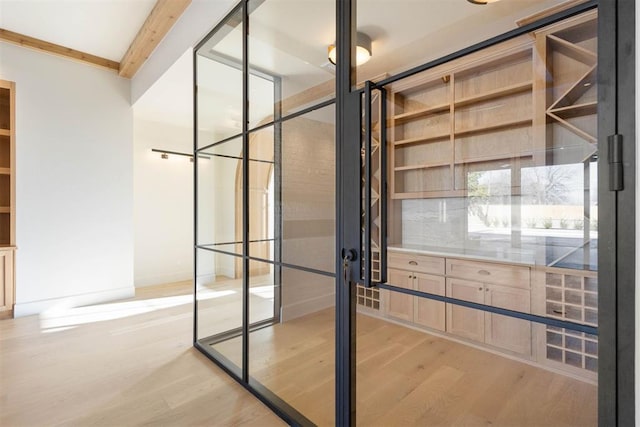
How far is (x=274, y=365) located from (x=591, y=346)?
1.60 metres

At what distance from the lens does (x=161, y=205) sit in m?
4.98

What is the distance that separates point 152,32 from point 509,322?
360cm

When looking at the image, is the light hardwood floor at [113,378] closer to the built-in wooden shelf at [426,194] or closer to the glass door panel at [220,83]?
the built-in wooden shelf at [426,194]

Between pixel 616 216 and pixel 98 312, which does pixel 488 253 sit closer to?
pixel 616 216

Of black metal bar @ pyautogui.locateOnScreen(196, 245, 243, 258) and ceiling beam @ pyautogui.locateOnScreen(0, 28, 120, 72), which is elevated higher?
ceiling beam @ pyautogui.locateOnScreen(0, 28, 120, 72)

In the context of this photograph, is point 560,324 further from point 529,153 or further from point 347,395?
point 347,395

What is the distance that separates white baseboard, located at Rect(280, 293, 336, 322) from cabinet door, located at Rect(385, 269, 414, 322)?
0.92ft

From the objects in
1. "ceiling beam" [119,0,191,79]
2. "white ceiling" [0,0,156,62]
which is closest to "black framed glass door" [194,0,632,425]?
"ceiling beam" [119,0,191,79]

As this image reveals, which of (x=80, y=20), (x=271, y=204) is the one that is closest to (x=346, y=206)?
(x=271, y=204)

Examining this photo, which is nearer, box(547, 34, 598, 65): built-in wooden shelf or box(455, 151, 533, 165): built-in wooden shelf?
box(547, 34, 598, 65): built-in wooden shelf

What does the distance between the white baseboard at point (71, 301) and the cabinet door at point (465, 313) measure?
4.19 metres

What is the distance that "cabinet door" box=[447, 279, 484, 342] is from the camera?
1085 millimetres

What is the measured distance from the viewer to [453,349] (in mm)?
1283

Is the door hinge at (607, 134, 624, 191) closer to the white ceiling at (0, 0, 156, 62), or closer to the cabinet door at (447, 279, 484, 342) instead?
the cabinet door at (447, 279, 484, 342)
